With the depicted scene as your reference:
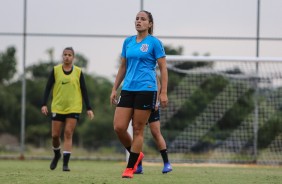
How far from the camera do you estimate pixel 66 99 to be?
10.4 m

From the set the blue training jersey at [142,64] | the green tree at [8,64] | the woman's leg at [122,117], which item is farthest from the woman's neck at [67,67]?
the green tree at [8,64]

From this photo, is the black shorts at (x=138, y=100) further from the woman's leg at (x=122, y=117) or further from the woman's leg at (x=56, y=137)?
the woman's leg at (x=56, y=137)

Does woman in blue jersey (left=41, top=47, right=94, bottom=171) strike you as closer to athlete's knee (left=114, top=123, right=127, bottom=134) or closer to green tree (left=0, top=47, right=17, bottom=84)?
athlete's knee (left=114, top=123, right=127, bottom=134)

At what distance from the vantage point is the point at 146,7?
52.7 ft

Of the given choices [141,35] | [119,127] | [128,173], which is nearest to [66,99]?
[119,127]

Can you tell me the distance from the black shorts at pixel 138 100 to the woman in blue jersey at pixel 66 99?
7.19 feet

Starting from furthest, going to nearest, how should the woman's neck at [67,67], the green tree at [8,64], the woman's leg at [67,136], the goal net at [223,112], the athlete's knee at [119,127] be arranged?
the green tree at [8,64] → the goal net at [223,112] → the woman's neck at [67,67] → the woman's leg at [67,136] → the athlete's knee at [119,127]

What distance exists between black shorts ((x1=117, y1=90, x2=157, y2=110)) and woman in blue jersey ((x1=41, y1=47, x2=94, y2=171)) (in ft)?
7.19

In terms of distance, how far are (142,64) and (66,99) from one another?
2519 millimetres

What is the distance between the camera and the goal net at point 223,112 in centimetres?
1567

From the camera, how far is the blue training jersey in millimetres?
8109

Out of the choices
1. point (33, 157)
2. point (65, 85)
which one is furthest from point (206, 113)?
point (65, 85)

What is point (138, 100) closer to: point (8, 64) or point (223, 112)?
point (223, 112)

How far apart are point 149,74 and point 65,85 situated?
2.59 metres
